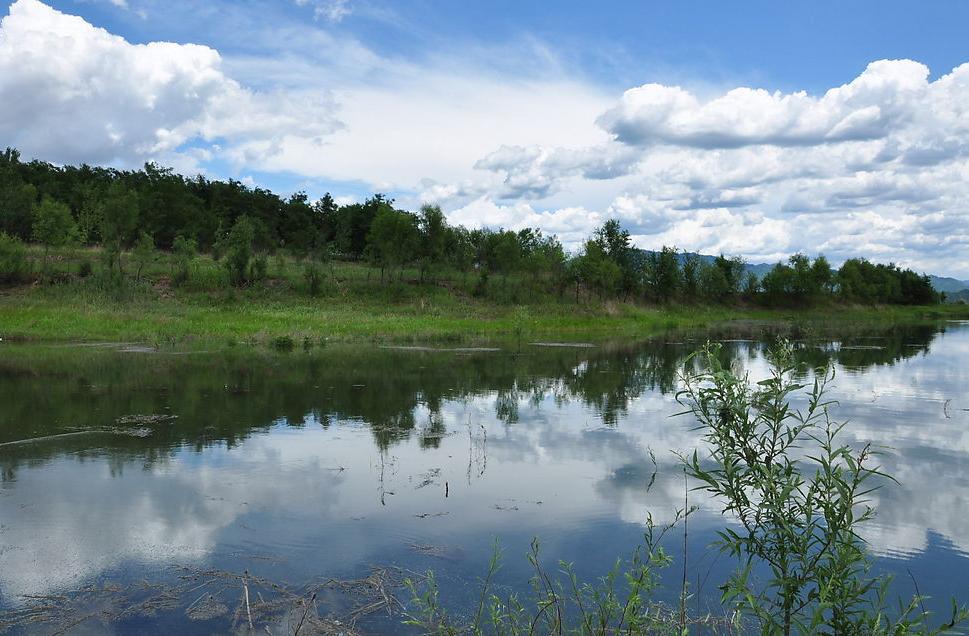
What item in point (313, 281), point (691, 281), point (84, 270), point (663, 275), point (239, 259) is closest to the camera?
point (84, 270)

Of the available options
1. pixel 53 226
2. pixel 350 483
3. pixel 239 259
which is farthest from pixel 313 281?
pixel 350 483

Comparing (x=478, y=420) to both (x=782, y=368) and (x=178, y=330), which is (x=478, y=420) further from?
(x=178, y=330)

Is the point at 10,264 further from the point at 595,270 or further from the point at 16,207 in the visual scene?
the point at 595,270

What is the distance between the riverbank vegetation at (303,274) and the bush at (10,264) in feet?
0.41

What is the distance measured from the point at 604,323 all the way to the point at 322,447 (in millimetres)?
46771

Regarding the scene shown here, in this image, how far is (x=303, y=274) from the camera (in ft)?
188

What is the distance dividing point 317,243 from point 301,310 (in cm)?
2709

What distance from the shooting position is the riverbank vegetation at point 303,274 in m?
44.0

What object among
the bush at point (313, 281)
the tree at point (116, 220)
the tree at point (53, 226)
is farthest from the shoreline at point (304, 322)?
the tree at point (116, 220)

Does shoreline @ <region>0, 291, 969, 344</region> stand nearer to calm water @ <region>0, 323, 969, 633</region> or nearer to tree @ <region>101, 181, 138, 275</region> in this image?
tree @ <region>101, 181, 138, 275</region>

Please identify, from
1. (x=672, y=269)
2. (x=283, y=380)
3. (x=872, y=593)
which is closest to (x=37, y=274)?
(x=283, y=380)

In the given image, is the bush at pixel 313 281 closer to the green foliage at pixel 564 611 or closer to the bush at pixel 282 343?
the bush at pixel 282 343

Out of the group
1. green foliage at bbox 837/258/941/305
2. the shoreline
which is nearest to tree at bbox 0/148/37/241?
the shoreline

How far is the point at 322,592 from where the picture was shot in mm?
7762
